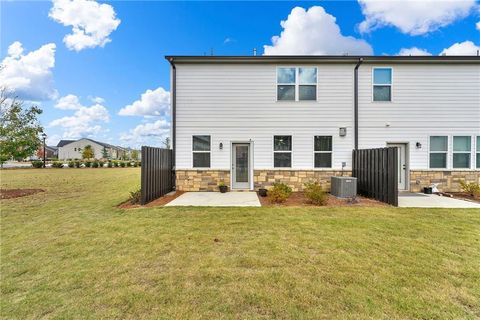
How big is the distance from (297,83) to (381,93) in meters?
3.59

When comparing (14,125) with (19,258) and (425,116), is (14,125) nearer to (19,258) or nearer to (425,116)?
(19,258)

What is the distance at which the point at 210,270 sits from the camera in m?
3.13

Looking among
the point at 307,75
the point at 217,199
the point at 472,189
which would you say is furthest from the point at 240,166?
the point at 472,189

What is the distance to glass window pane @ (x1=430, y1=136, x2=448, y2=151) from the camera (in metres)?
9.56

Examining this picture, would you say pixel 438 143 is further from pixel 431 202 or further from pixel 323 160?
pixel 323 160

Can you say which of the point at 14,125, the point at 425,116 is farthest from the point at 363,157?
the point at 14,125

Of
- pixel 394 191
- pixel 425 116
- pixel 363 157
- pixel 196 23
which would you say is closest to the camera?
pixel 394 191

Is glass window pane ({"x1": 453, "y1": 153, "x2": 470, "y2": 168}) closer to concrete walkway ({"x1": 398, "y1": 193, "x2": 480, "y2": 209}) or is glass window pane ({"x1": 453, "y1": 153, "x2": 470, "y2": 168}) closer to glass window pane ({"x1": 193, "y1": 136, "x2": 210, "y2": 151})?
concrete walkway ({"x1": 398, "y1": 193, "x2": 480, "y2": 209})

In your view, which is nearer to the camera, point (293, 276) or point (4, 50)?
point (293, 276)

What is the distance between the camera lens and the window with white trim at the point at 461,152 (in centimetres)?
→ 953

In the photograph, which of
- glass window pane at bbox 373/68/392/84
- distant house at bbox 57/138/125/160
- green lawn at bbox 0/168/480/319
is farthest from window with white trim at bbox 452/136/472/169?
distant house at bbox 57/138/125/160

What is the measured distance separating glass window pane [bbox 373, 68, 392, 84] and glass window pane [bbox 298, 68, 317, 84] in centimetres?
253

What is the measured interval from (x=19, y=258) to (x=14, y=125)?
10.1 m

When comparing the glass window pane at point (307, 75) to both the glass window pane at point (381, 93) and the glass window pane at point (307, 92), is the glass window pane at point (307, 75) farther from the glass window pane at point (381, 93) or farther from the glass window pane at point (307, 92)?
the glass window pane at point (381, 93)
